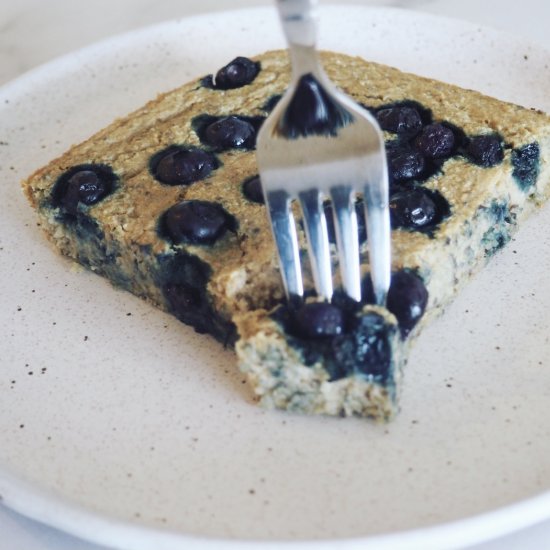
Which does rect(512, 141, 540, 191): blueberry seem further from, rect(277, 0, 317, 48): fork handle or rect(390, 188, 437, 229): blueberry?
rect(277, 0, 317, 48): fork handle

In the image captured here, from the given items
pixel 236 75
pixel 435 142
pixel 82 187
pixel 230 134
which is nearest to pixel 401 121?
pixel 435 142

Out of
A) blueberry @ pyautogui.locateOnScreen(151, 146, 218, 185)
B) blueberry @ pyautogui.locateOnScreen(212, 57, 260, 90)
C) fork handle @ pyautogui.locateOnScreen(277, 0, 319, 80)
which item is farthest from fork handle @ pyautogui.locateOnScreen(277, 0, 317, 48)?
blueberry @ pyautogui.locateOnScreen(212, 57, 260, 90)

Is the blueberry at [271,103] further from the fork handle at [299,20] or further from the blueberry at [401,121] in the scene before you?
the fork handle at [299,20]

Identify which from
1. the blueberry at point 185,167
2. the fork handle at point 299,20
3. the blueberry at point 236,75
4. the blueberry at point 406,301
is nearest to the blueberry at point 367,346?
the blueberry at point 406,301

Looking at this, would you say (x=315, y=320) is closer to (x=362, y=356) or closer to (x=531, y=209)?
(x=362, y=356)

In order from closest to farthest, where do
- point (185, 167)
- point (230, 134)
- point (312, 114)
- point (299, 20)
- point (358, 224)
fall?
point (299, 20), point (312, 114), point (358, 224), point (185, 167), point (230, 134)

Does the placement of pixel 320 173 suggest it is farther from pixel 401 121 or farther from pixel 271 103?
pixel 271 103
